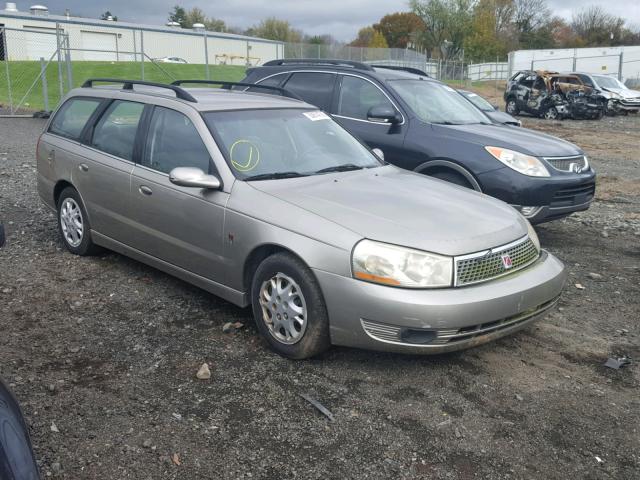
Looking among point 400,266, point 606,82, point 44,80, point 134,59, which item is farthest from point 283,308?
point 606,82

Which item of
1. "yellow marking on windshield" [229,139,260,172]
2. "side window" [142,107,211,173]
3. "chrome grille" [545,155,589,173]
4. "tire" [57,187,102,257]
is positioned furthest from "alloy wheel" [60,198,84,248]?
"chrome grille" [545,155,589,173]

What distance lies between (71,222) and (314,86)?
335 centimetres

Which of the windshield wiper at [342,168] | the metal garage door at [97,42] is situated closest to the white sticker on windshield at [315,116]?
the windshield wiper at [342,168]

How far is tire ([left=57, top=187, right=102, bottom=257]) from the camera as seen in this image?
5.91 meters

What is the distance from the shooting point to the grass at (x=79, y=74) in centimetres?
2364

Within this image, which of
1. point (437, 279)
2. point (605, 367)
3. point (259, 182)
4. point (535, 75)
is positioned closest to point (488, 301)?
point (437, 279)

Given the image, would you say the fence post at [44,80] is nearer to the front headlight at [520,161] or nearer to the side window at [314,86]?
the side window at [314,86]

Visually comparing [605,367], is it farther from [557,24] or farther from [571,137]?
[557,24]

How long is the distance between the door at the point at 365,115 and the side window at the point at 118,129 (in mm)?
2337

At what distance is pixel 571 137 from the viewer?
19078mm

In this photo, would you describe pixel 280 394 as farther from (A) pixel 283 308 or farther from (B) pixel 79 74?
(B) pixel 79 74

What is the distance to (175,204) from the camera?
15.7ft

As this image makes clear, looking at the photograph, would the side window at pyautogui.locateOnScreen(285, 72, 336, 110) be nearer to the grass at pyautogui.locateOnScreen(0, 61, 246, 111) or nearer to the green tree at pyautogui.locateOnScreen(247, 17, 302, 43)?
the grass at pyautogui.locateOnScreen(0, 61, 246, 111)

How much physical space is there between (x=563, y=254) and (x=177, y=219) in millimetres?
4084
